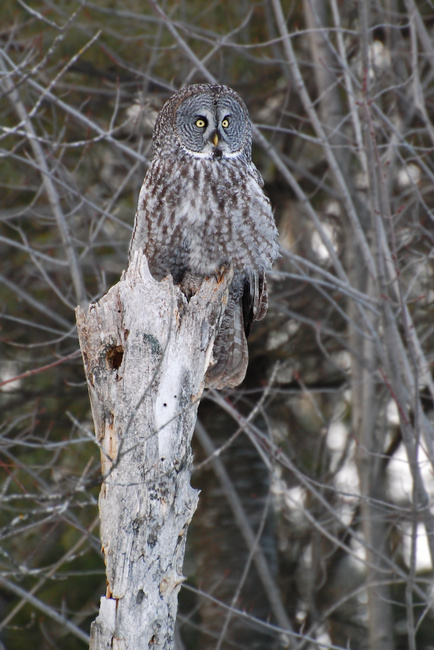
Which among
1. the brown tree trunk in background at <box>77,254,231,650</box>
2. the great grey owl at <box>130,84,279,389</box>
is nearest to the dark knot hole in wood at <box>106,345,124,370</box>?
the brown tree trunk in background at <box>77,254,231,650</box>

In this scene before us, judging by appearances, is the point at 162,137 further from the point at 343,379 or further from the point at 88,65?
the point at 343,379

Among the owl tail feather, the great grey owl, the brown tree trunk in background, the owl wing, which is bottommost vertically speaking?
the brown tree trunk in background

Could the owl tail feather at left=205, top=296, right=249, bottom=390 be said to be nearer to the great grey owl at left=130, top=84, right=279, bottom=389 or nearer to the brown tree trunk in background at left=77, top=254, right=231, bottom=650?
the great grey owl at left=130, top=84, right=279, bottom=389

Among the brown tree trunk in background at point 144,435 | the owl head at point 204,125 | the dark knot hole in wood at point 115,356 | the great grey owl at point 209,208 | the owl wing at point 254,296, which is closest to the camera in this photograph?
the brown tree trunk in background at point 144,435

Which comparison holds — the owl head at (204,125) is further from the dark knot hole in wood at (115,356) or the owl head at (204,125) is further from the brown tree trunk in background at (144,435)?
the dark knot hole in wood at (115,356)

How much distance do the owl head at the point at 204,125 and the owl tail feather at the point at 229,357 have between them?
775mm

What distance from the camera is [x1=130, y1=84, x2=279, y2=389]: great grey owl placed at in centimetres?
375

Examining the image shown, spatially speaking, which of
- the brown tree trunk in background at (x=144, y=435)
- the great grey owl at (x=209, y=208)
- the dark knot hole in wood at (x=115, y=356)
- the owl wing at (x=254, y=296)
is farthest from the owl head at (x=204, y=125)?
the dark knot hole in wood at (x=115, y=356)

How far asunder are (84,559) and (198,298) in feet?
15.0

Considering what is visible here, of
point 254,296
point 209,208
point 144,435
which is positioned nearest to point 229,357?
point 254,296

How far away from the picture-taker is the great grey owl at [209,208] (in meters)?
3.75

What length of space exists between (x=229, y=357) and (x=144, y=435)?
1.30m

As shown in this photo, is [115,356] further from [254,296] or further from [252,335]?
[252,335]

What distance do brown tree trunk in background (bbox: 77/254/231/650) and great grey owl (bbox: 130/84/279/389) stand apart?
2.34 ft
